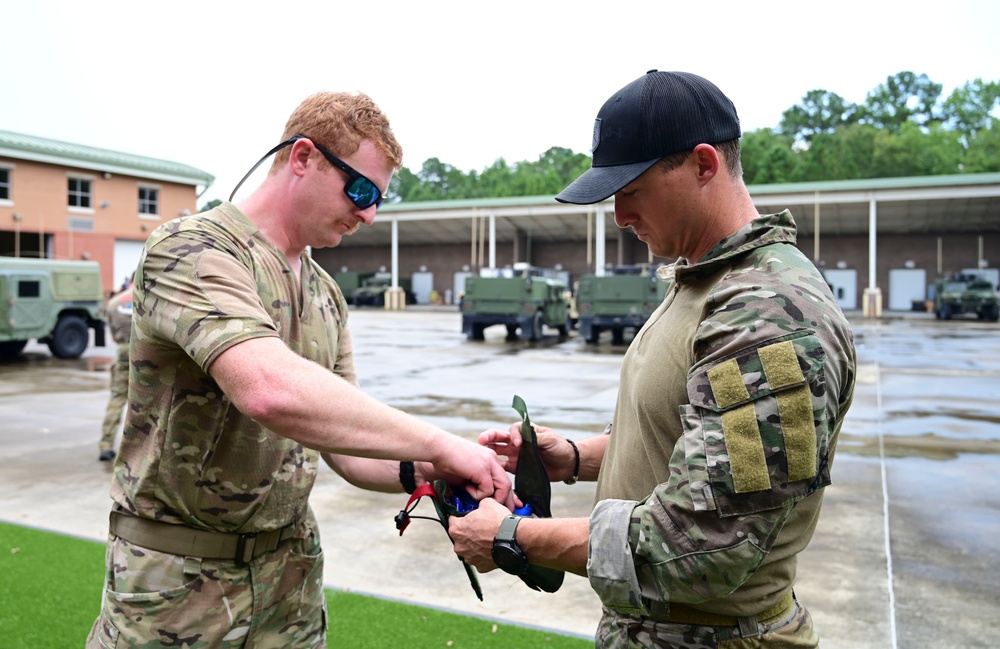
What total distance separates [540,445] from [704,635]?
2.52ft

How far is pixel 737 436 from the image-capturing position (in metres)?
1.51

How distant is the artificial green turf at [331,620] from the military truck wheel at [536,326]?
19.7 meters

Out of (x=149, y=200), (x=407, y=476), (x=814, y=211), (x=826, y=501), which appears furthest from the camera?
(x=814, y=211)

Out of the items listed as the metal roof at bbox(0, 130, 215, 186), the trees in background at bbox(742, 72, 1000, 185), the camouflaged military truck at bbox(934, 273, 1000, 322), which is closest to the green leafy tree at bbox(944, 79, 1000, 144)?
the trees in background at bbox(742, 72, 1000, 185)

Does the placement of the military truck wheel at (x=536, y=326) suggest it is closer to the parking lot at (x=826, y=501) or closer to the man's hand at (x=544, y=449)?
the parking lot at (x=826, y=501)

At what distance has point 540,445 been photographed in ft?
7.96

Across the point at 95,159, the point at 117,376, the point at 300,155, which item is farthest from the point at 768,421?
the point at 95,159

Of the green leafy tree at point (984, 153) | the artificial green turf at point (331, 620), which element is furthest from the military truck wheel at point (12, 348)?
the green leafy tree at point (984, 153)

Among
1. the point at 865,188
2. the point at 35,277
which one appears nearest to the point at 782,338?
the point at 35,277

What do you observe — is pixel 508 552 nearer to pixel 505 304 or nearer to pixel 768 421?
pixel 768 421

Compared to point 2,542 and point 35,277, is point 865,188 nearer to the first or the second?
point 35,277

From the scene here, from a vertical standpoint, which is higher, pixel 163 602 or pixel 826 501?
pixel 163 602

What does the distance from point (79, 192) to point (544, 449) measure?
1388 inches

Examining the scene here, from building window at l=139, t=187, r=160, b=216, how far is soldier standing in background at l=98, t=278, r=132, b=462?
28.9 meters
